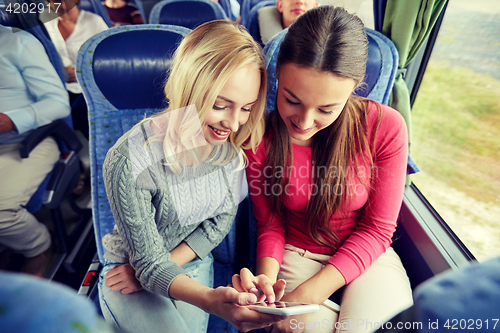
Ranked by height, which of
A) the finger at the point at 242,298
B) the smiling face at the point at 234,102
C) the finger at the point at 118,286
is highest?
the smiling face at the point at 234,102

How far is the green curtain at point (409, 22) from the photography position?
1006mm

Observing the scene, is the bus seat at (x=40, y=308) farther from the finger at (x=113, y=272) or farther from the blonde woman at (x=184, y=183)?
the finger at (x=113, y=272)

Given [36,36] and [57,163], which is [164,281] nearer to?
[57,163]

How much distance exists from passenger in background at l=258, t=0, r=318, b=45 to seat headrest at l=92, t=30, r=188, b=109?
1.23 metres

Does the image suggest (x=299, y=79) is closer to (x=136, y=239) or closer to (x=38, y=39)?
(x=136, y=239)

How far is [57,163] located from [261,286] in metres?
1.18

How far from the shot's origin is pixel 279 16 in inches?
86.3

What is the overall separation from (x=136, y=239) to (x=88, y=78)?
55 cm

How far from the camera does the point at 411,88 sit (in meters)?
1.30

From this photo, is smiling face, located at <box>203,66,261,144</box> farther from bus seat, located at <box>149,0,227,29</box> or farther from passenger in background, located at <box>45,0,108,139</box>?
bus seat, located at <box>149,0,227,29</box>

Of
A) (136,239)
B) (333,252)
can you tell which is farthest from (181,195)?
(333,252)

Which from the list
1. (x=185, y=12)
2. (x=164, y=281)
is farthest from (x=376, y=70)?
(x=185, y=12)

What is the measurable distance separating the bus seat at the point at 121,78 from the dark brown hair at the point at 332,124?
418 millimetres

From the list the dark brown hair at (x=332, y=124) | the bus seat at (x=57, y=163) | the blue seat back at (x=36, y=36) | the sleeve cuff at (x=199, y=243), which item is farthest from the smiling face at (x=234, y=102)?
the bus seat at (x=57, y=163)
